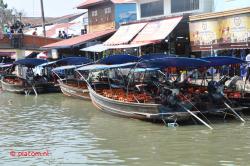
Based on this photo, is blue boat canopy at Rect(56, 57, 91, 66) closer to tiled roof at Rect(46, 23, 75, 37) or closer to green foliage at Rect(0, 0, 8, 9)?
tiled roof at Rect(46, 23, 75, 37)

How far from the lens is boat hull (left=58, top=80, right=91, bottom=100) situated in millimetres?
23250

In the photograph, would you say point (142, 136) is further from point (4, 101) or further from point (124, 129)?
point (4, 101)

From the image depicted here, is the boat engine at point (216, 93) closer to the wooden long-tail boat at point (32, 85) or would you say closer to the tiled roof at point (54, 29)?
the wooden long-tail boat at point (32, 85)

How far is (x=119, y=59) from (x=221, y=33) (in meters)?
5.55

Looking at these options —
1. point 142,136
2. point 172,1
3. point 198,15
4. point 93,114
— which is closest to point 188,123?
point 142,136

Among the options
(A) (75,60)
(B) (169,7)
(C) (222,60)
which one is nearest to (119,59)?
(C) (222,60)

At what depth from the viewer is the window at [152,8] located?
28.0m

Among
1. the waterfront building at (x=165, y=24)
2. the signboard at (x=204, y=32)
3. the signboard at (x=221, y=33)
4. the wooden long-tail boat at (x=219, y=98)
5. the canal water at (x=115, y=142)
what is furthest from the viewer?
the waterfront building at (x=165, y=24)

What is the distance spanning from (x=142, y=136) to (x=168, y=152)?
6.77 ft

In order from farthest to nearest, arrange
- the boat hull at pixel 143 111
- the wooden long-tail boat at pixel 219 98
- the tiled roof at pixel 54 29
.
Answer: the tiled roof at pixel 54 29 → the wooden long-tail boat at pixel 219 98 → the boat hull at pixel 143 111

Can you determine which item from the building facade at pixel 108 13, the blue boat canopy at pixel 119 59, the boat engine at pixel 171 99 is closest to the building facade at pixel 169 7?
the building facade at pixel 108 13

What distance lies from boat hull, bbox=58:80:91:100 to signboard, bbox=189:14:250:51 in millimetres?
5711

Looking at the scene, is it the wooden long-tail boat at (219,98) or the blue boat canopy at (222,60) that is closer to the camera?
the wooden long-tail boat at (219,98)

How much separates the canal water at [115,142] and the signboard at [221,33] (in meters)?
6.58
